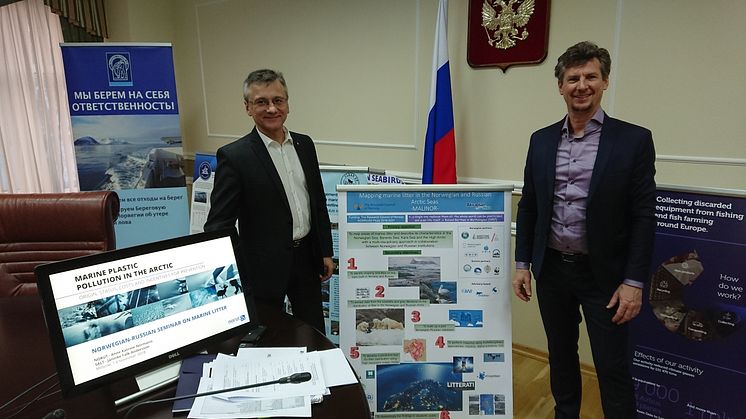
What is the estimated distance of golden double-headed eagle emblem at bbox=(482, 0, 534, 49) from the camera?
230 cm

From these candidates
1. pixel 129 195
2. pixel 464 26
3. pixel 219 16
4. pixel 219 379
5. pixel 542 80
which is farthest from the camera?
pixel 219 16

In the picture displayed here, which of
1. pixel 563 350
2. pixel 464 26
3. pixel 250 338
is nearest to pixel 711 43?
pixel 464 26

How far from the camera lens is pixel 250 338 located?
125 cm

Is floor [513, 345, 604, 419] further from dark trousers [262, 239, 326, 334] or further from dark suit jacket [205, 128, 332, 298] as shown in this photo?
dark suit jacket [205, 128, 332, 298]

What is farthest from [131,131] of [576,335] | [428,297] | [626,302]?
[626,302]

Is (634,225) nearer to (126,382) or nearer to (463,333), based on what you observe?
(463,333)

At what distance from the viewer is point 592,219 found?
1.53m

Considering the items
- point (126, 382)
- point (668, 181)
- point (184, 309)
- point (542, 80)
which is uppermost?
point (542, 80)

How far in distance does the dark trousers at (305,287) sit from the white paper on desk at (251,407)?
0.83 m

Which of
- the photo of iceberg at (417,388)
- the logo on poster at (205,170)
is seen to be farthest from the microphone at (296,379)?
the logo on poster at (205,170)

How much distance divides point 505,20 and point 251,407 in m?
2.23

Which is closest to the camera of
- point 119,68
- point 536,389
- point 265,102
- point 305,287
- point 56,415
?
point 56,415

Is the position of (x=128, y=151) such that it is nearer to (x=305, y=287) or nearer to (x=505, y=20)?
(x=305, y=287)

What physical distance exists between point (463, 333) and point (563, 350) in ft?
1.36
